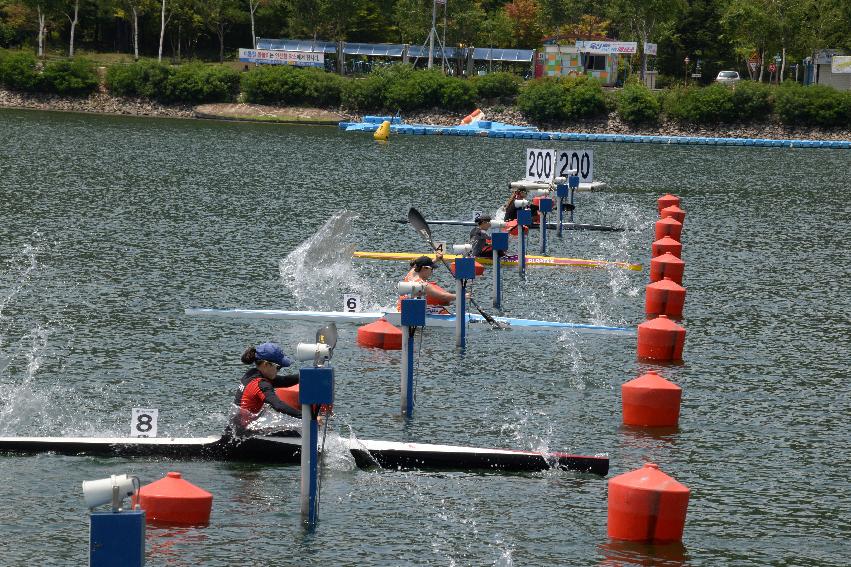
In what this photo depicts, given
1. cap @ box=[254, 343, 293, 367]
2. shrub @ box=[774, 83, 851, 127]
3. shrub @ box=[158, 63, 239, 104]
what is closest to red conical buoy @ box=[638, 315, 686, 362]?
cap @ box=[254, 343, 293, 367]

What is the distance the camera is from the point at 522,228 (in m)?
31.0

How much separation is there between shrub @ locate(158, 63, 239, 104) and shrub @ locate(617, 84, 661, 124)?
94.9ft

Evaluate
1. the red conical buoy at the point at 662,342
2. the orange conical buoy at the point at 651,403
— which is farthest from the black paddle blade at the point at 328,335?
the red conical buoy at the point at 662,342

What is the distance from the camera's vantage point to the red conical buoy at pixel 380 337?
23438 millimetres

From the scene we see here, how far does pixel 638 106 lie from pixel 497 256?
2793 inches

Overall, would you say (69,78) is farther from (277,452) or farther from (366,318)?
(277,452)

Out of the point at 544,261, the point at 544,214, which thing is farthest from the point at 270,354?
the point at 544,214

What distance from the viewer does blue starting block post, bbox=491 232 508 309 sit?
88.6 feet

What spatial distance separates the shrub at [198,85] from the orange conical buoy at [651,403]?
3343 inches

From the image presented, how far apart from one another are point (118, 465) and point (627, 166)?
55526 mm

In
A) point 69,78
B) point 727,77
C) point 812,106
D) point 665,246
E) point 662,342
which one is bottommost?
point 662,342

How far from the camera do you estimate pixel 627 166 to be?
6912 cm

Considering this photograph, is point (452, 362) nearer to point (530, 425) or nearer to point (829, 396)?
point (530, 425)

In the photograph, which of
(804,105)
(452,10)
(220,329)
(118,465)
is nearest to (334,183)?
(220,329)
